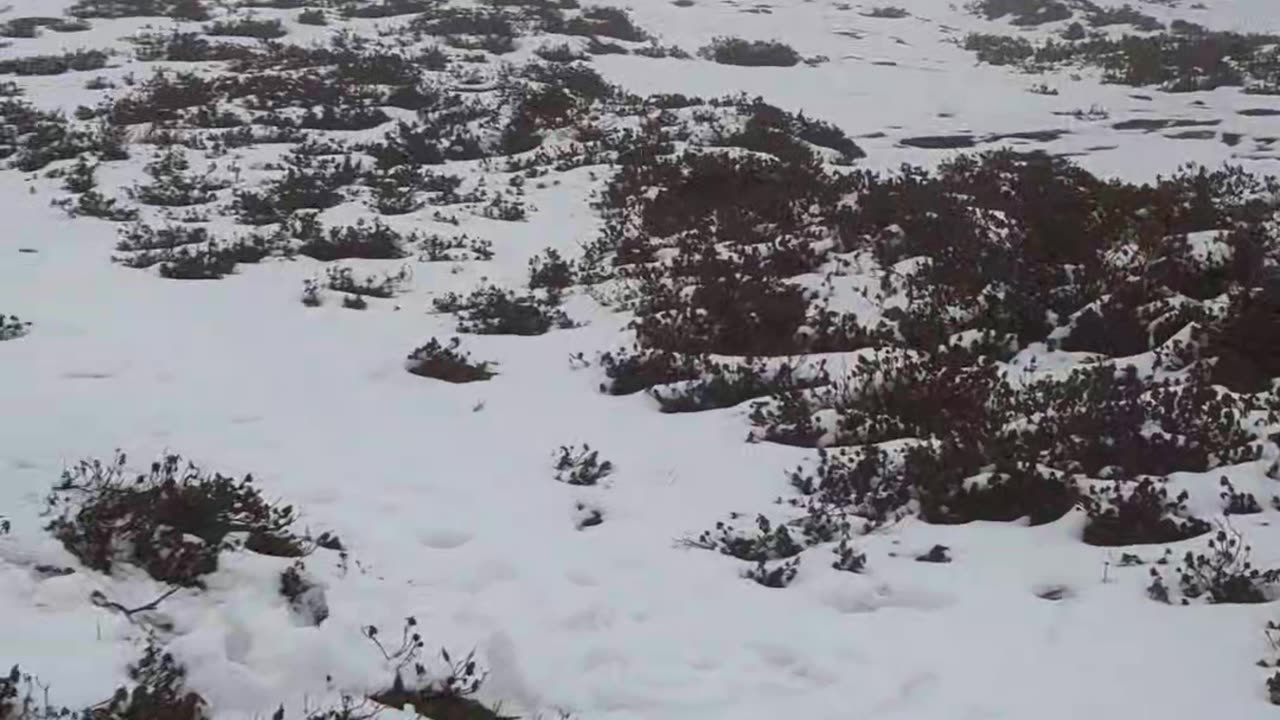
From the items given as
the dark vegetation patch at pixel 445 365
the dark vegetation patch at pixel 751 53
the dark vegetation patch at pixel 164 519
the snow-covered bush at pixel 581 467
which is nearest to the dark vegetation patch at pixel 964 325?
the dark vegetation patch at pixel 445 365


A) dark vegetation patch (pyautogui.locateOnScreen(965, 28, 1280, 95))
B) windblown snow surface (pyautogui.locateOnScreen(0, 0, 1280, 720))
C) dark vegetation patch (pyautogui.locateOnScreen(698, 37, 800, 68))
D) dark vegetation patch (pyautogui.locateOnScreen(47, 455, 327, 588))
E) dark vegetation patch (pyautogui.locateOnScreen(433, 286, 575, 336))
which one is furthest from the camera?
dark vegetation patch (pyautogui.locateOnScreen(698, 37, 800, 68))

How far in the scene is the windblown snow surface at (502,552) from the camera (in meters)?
4.56

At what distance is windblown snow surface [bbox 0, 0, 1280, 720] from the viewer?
4562 mm

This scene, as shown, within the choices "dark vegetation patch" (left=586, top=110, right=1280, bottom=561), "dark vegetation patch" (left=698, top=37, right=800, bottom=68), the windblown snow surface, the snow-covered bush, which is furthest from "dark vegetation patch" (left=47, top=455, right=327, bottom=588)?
"dark vegetation patch" (left=698, top=37, right=800, bottom=68)

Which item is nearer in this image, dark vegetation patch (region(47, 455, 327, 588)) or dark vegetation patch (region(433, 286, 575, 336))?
dark vegetation patch (region(47, 455, 327, 588))

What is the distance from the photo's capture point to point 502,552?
5770mm

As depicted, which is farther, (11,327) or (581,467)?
(11,327)

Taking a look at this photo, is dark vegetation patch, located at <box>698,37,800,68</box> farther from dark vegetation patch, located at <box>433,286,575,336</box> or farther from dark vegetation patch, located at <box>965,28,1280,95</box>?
dark vegetation patch, located at <box>433,286,575,336</box>

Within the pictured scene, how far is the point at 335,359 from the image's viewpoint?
28.3 ft

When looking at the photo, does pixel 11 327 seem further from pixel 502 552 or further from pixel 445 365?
pixel 502 552

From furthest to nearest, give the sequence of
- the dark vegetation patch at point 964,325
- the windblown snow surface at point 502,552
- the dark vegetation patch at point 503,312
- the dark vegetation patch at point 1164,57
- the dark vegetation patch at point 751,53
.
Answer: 1. the dark vegetation patch at point 751,53
2. the dark vegetation patch at point 1164,57
3. the dark vegetation patch at point 503,312
4. the dark vegetation patch at point 964,325
5. the windblown snow surface at point 502,552

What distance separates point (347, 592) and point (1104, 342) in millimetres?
6179

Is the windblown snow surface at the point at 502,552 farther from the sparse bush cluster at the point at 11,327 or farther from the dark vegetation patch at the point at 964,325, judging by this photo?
the dark vegetation patch at the point at 964,325

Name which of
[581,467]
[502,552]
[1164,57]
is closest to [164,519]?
[502,552]
